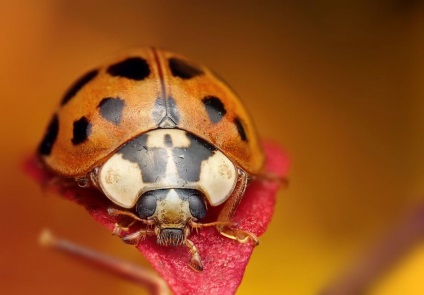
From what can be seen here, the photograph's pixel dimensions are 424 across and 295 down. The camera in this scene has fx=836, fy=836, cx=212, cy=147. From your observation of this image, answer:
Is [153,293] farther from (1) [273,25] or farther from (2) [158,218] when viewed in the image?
(1) [273,25]

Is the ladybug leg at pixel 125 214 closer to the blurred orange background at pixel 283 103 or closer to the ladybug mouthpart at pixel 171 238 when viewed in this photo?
the ladybug mouthpart at pixel 171 238

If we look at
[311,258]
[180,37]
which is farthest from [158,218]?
[180,37]

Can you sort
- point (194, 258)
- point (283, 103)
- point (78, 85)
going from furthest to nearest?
point (283, 103), point (78, 85), point (194, 258)

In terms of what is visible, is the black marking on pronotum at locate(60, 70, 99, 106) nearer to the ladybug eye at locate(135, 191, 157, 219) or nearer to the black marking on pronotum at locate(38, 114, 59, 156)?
the black marking on pronotum at locate(38, 114, 59, 156)

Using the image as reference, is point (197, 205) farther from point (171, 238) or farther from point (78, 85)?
point (78, 85)

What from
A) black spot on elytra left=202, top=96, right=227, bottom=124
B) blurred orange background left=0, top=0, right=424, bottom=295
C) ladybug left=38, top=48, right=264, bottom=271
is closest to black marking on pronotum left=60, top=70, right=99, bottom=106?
ladybug left=38, top=48, right=264, bottom=271

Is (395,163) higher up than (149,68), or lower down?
higher up

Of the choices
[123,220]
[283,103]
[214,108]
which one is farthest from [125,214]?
[283,103]
